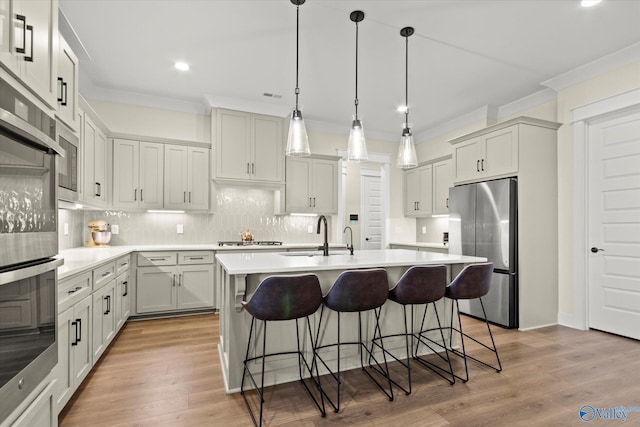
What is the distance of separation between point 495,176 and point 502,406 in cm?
277

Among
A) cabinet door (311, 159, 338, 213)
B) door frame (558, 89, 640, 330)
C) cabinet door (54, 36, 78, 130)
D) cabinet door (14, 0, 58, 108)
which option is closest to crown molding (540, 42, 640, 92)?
door frame (558, 89, 640, 330)

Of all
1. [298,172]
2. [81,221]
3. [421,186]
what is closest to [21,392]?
[81,221]

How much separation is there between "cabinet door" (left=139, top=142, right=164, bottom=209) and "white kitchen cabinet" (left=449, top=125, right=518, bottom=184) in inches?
159

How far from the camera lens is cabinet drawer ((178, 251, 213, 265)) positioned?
13.8 feet

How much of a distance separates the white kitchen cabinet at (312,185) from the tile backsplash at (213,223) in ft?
1.16

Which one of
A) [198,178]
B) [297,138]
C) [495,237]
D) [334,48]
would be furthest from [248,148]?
[495,237]

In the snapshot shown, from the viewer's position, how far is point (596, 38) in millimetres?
3107

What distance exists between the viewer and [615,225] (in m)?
3.54

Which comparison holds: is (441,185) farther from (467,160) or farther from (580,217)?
(580,217)

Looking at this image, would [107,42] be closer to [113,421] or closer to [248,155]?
[248,155]

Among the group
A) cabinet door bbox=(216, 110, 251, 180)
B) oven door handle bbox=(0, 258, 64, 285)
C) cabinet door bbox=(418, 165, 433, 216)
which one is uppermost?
cabinet door bbox=(216, 110, 251, 180)

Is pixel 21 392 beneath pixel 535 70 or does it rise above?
beneath

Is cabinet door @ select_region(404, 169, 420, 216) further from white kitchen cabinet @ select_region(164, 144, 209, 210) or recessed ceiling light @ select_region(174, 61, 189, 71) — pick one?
recessed ceiling light @ select_region(174, 61, 189, 71)

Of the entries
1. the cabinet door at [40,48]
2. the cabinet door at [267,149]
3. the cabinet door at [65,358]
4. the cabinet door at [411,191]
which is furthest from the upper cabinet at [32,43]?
the cabinet door at [411,191]
